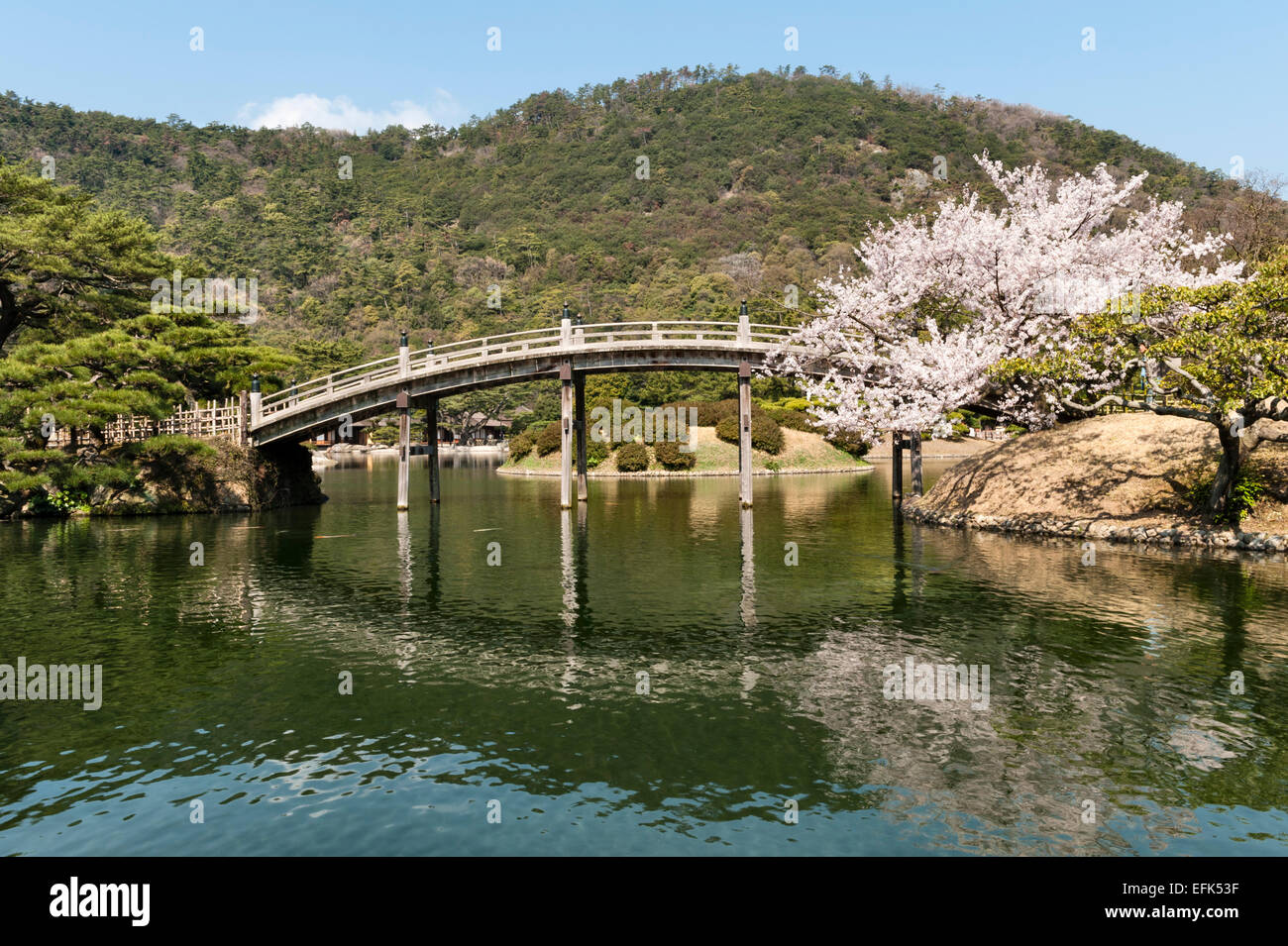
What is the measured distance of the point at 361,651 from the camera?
16.5 meters

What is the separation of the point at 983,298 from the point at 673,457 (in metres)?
35.2

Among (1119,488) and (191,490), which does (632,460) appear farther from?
(1119,488)

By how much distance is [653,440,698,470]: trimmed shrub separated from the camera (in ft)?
223

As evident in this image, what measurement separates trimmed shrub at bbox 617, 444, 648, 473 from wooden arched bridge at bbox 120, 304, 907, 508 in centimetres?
2504

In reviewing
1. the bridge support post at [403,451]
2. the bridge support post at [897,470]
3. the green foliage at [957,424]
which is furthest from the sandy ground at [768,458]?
the green foliage at [957,424]

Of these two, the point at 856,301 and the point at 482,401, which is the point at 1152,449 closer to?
the point at 856,301

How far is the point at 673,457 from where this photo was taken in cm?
6806

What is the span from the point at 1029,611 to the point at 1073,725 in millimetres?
7332

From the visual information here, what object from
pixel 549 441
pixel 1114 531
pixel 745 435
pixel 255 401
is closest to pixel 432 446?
pixel 255 401

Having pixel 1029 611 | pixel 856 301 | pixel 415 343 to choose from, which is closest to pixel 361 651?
pixel 1029 611
